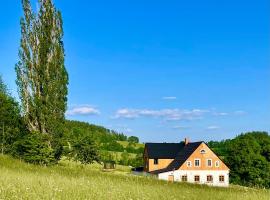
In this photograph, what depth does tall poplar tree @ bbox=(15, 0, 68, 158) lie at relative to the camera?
40562 mm

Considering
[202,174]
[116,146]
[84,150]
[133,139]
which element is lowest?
[202,174]

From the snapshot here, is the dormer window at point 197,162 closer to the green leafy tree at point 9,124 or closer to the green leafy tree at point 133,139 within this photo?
the green leafy tree at point 9,124

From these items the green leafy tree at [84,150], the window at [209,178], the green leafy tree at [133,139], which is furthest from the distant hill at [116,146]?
the green leafy tree at [84,150]

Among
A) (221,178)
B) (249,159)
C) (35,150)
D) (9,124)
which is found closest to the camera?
(35,150)

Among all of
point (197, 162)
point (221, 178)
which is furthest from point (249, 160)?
point (197, 162)

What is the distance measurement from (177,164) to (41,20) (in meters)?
55.9

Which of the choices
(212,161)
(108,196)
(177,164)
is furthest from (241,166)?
(108,196)

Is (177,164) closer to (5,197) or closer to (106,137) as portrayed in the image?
(106,137)

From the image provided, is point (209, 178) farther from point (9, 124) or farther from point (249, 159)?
point (9, 124)

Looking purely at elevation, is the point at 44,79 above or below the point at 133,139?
below

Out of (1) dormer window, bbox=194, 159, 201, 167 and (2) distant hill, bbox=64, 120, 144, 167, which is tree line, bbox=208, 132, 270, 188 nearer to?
(1) dormer window, bbox=194, 159, 201, 167

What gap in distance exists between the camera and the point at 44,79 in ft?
133

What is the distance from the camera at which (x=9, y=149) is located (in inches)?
1751

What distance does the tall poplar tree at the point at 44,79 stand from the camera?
4056cm
